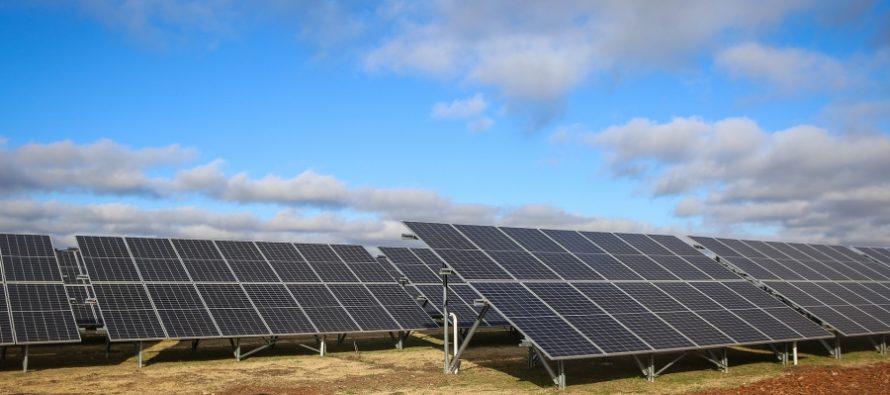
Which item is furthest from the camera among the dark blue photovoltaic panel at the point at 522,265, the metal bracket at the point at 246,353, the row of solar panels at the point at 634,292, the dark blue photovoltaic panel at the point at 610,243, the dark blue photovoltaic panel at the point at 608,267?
the dark blue photovoltaic panel at the point at 610,243

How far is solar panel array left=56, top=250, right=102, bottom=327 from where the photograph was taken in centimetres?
3124

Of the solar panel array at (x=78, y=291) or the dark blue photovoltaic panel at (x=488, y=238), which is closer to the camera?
the dark blue photovoltaic panel at (x=488, y=238)

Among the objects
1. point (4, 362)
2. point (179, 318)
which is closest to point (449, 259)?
point (179, 318)

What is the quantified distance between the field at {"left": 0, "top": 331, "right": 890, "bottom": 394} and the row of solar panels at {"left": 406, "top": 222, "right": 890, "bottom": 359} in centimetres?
151

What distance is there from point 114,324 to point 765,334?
25536 millimetres

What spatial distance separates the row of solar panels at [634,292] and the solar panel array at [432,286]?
352cm

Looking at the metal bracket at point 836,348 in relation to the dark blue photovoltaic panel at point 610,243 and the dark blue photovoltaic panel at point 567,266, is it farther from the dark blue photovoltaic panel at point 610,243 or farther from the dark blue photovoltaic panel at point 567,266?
the dark blue photovoltaic panel at point 567,266

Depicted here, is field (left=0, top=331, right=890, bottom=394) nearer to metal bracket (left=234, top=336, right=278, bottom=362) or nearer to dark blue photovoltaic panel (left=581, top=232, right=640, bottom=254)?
metal bracket (left=234, top=336, right=278, bottom=362)

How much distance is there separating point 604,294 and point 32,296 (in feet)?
74.3

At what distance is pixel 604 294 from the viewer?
87.4ft

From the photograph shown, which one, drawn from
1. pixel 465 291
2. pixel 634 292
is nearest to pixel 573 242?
pixel 634 292

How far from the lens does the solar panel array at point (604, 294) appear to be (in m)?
23.1

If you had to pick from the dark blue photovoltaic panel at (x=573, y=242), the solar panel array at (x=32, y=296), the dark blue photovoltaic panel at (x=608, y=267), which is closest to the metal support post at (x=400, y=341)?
the dark blue photovoltaic panel at (x=573, y=242)

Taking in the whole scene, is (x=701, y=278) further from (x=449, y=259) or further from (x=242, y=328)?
(x=242, y=328)
